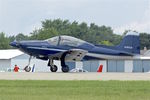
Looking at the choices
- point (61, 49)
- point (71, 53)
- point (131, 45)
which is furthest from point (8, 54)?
point (71, 53)

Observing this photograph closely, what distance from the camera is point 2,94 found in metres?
17.2

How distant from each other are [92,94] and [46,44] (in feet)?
58.8

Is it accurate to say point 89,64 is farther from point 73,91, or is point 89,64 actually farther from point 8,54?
point 73,91

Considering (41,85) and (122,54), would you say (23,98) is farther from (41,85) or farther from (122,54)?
(122,54)

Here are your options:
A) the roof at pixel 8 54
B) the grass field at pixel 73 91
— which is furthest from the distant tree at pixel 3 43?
the grass field at pixel 73 91

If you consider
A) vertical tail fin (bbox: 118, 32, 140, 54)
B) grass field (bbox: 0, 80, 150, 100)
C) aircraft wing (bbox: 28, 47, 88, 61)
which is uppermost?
vertical tail fin (bbox: 118, 32, 140, 54)

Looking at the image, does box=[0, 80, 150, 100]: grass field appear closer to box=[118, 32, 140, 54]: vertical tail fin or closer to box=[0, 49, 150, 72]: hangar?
box=[118, 32, 140, 54]: vertical tail fin

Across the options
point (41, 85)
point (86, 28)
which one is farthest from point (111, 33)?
point (41, 85)

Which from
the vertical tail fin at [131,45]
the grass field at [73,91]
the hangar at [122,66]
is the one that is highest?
the vertical tail fin at [131,45]

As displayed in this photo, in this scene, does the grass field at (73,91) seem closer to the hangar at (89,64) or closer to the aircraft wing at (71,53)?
the aircraft wing at (71,53)

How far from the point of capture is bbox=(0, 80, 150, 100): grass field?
648 inches

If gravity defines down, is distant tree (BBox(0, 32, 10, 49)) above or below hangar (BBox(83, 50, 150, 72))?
above

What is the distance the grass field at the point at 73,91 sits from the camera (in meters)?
16.5

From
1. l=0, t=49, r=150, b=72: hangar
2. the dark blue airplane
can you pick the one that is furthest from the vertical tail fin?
l=0, t=49, r=150, b=72: hangar
